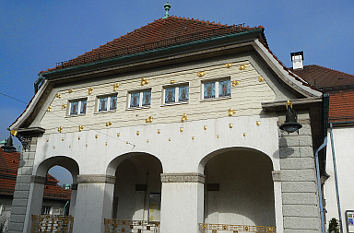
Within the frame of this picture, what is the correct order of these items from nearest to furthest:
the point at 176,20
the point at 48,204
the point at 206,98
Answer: the point at 206,98 < the point at 176,20 < the point at 48,204

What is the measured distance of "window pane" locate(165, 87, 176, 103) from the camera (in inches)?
476

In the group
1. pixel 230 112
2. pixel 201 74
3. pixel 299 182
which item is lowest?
Answer: pixel 299 182

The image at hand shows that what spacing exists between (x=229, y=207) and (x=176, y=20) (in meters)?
8.55

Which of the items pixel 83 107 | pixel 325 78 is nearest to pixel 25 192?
pixel 83 107

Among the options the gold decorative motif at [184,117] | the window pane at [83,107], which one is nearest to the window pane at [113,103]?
the window pane at [83,107]

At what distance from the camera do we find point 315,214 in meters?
8.94

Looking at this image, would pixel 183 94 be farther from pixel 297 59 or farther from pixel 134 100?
pixel 297 59

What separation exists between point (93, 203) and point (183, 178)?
3680mm

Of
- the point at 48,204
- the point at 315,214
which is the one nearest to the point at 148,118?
the point at 315,214

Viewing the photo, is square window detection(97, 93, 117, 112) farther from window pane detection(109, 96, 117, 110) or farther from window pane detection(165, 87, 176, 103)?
window pane detection(165, 87, 176, 103)

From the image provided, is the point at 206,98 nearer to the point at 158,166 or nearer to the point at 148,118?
the point at 148,118

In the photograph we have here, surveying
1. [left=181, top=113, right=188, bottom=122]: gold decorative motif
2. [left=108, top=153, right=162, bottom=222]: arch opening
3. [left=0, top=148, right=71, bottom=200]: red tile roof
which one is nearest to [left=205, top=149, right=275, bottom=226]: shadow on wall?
[left=108, top=153, right=162, bottom=222]: arch opening

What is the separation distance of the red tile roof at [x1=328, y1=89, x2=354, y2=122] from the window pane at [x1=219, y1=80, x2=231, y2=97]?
10669 millimetres

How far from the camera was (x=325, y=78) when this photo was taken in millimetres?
22984
